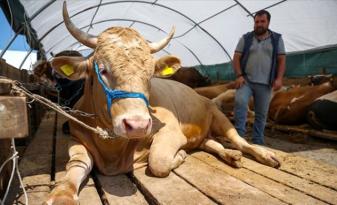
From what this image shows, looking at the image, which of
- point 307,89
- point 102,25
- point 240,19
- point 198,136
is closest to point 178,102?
point 198,136

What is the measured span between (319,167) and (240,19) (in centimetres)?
598

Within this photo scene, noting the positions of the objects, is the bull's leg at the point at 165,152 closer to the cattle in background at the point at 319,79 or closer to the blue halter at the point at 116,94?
the blue halter at the point at 116,94

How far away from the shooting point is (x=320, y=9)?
6.56 m

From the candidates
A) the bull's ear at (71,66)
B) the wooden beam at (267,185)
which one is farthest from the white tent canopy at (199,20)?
the wooden beam at (267,185)

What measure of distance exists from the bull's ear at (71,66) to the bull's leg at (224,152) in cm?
152

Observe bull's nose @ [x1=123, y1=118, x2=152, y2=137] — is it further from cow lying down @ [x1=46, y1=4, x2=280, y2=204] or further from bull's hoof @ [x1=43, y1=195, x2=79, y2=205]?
bull's hoof @ [x1=43, y1=195, x2=79, y2=205]

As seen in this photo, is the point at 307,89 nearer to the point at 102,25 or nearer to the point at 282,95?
the point at 282,95

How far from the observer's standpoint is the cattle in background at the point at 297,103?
6.12 meters

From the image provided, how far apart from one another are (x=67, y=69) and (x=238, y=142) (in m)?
2.00

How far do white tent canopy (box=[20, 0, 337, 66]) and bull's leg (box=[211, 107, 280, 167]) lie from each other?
12.1ft

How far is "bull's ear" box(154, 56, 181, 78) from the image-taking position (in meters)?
3.20

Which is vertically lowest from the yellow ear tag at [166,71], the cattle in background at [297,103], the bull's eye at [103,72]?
the cattle in background at [297,103]

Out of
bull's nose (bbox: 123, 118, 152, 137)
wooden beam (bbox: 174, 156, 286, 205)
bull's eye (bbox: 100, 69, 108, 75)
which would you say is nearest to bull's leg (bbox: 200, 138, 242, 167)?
wooden beam (bbox: 174, 156, 286, 205)

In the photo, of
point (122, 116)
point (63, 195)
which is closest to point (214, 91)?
point (122, 116)
